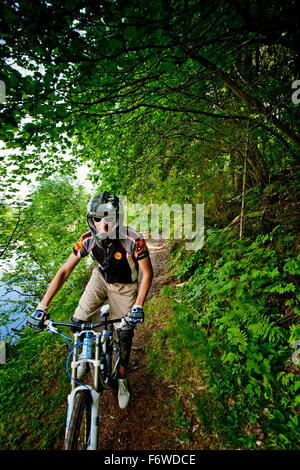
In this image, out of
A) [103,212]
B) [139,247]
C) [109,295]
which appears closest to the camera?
[103,212]

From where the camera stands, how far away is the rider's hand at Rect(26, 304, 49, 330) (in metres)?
2.16

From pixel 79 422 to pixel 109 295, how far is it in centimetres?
156

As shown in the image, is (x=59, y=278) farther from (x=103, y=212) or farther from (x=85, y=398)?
(x=85, y=398)

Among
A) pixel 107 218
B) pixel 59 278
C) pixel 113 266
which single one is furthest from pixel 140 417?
pixel 107 218

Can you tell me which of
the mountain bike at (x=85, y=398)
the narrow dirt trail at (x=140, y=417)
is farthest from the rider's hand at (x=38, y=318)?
the narrow dirt trail at (x=140, y=417)

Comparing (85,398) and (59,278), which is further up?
(59,278)

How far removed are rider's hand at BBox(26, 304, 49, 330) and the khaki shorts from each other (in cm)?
70

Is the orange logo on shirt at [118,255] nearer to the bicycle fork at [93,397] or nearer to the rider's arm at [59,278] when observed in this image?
the rider's arm at [59,278]

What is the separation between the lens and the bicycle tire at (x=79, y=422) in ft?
5.66

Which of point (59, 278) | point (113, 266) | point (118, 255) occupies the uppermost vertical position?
point (118, 255)

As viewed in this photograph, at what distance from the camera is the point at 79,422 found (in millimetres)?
1806

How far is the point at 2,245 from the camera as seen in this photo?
219 inches

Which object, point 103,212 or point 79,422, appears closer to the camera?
point 79,422

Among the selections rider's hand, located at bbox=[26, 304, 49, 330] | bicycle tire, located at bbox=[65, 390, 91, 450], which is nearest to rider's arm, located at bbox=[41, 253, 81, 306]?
rider's hand, located at bbox=[26, 304, 49, 330]
